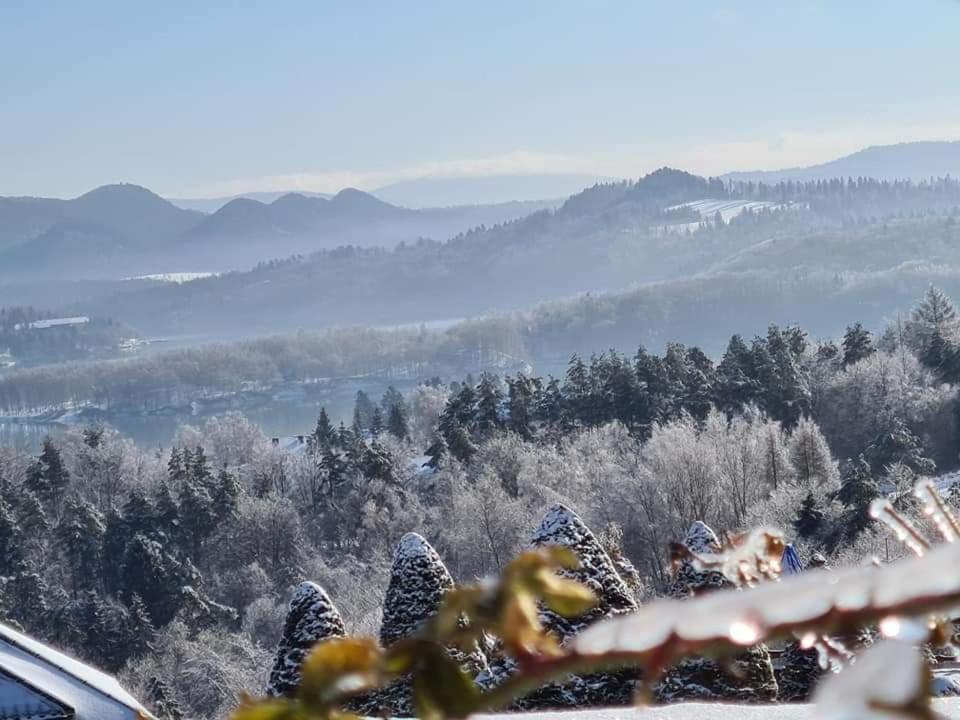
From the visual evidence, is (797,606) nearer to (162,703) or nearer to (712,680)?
(712,680)

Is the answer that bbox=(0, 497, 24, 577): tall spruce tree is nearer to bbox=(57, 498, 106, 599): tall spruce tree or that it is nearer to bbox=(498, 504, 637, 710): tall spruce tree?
bbox=(57, 498, 106, 599): tall spruce tree

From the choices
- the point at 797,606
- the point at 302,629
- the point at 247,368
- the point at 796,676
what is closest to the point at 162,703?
the point at 302,629

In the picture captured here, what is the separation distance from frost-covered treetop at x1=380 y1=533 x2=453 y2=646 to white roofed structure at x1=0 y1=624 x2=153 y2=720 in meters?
2.08

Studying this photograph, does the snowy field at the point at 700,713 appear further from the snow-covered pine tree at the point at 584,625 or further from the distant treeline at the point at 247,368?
the distant treeline at the point at 247,368

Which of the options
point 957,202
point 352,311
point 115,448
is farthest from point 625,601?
point 957,202

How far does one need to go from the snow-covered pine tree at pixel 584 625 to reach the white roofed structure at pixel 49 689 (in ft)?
9.57

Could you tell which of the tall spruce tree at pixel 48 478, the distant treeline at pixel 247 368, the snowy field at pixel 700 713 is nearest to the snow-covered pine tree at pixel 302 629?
the snowy field at pixel 700 713

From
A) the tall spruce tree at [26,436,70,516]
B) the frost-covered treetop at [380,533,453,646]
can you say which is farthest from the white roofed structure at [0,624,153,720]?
the tall spruce tree at [26,436,70,516]

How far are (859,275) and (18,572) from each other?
367 ft

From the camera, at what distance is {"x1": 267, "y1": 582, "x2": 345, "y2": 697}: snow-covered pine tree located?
8.69 m

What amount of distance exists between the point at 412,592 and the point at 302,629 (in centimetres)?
96

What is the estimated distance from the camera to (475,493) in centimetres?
3141

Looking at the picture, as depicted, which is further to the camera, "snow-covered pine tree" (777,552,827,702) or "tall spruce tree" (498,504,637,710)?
"snow-covered pine tree" (777,552,827,702)

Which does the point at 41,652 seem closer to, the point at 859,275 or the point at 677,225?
the point at 859,275
